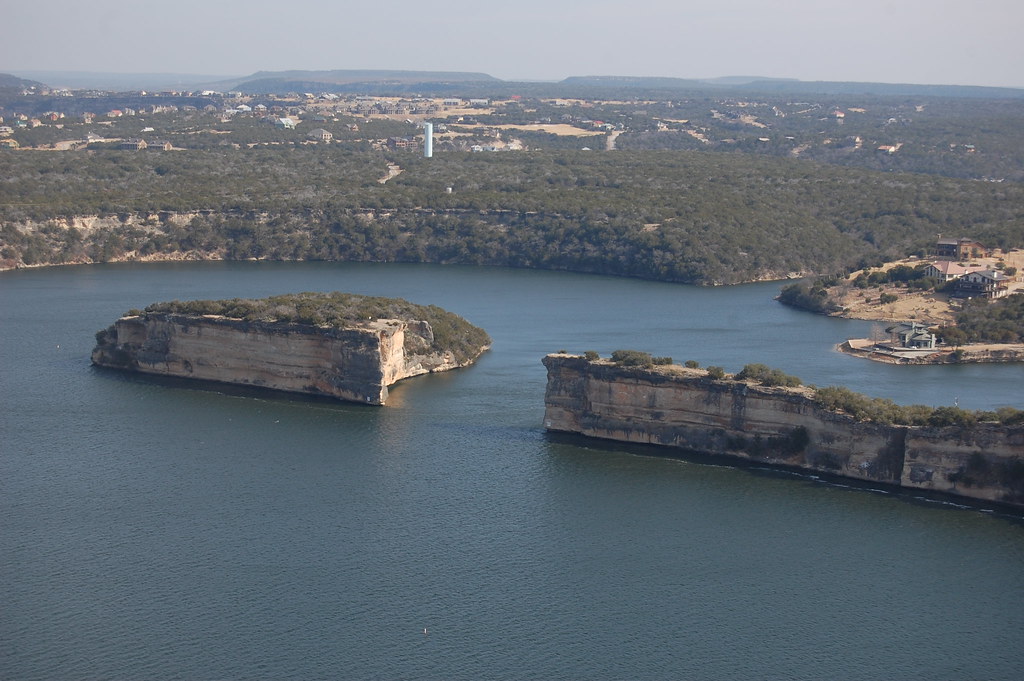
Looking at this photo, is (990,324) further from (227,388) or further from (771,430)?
(227,388)

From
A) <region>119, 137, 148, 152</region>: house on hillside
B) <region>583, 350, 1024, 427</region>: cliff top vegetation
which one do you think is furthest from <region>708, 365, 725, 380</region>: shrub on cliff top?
<region>119, 137, 148, 152</region>: house on hillside

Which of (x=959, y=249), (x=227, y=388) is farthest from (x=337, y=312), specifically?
(x=959, y=249)

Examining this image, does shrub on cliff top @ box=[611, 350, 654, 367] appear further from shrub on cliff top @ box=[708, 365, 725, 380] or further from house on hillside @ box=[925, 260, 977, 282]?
house on hillside @ box=[925, 260, 977, 282]

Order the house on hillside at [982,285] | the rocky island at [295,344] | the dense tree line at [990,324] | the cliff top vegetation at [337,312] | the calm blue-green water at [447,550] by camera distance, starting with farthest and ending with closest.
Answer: the house on hillside at [982,285], the dense tree line at [990,324], the cliff top vegetation at [337,312], the rocky island at [295,344], the calm blue-green water at [447,550]

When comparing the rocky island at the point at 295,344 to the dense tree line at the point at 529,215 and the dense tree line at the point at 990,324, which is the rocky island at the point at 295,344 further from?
the dense tree line at the point at 529,215

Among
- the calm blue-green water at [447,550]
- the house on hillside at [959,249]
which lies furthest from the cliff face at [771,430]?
the house on hillside at [959,249]
